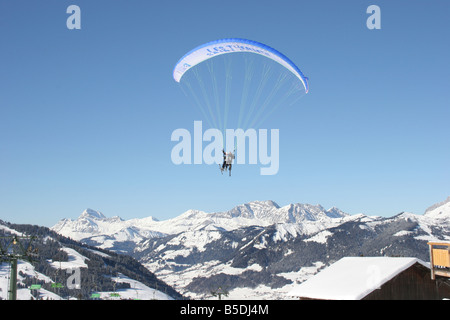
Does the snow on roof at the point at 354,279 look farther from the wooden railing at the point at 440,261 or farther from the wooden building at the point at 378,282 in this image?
the wooden railing at the point at 440,261

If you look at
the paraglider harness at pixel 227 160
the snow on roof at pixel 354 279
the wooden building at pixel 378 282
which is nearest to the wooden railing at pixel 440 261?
the wooden building at pixel 378 282

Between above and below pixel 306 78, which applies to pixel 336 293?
below

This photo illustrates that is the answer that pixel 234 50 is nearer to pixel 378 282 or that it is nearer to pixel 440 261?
pixel 378 282

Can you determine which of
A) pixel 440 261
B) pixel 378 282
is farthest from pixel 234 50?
pixel 440 261
